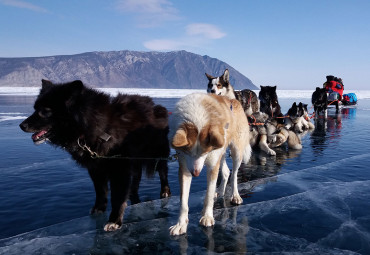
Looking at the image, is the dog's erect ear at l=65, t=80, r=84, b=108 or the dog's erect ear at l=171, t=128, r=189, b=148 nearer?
the dog's erect ear at l=171, t=128, r=189, b=148

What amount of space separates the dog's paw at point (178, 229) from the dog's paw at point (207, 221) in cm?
25

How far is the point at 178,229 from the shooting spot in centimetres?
338

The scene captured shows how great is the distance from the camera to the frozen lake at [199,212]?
10.2ft

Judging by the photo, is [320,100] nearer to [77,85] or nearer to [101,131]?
[101,131]

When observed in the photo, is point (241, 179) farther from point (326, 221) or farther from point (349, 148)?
point (349, 148)

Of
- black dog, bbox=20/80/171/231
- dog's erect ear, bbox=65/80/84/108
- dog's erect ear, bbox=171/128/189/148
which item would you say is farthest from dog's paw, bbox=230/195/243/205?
dog's erect ear, bbox=65/80/84/108

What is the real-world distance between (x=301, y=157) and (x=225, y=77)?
3.63 metres

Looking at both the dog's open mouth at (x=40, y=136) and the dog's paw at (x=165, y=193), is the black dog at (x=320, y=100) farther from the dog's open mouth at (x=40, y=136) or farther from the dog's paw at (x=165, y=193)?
the dog's open mouth at (x=40, y=136)

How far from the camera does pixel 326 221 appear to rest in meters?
3.64

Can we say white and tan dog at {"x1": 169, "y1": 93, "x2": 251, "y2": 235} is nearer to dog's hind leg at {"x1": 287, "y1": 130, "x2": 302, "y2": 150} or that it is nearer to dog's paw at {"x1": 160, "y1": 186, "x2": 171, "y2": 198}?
dog's paw at {"x1": 160, "y1": 186, "x2": 171, "y2": 198}

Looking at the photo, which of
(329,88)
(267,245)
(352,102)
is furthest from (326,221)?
(352,102)

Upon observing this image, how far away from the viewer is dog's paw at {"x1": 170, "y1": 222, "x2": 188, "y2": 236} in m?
3.35

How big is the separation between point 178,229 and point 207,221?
0.43 meters

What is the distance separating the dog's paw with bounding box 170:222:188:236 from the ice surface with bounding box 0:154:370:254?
0.07m
